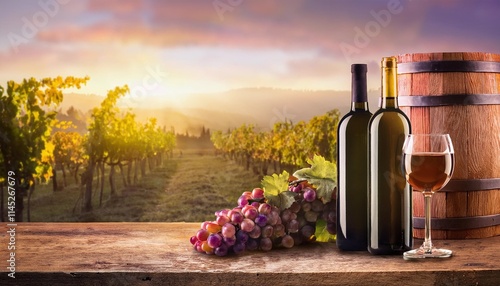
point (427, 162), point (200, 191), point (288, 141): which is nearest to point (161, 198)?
point (200, 191)

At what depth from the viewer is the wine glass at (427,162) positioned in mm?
1481

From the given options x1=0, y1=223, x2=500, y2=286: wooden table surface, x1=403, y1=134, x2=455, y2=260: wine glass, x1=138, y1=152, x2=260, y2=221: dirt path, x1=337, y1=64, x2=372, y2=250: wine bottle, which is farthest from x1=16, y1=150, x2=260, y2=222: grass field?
x1=403, y1=134, x2=455, y2=260: wine glass

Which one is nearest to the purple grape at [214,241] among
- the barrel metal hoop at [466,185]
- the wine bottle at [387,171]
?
the wine bottle at [387,171]

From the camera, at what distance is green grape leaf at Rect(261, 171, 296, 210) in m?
1.65

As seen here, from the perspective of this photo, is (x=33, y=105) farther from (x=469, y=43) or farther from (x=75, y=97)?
(x=75, y=97)

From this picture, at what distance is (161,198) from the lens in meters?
18.3

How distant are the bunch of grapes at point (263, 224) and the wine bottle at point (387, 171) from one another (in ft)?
0.51

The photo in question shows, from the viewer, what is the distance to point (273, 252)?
1.62m

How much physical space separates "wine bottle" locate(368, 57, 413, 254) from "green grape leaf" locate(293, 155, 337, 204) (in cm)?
13

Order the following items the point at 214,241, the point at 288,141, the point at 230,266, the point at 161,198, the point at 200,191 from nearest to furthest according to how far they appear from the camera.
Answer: the point at 230,266, the point at 214,241, the point at 288,141, the point at 161,198, the point at 200,191

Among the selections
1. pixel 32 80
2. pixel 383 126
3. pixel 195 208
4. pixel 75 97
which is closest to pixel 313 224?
pixel 383 126

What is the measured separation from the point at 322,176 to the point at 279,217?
15 centimetres

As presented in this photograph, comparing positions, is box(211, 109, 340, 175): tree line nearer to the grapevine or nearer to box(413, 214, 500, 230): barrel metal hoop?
box(413, 214, 500, 230): barrel metal hoop

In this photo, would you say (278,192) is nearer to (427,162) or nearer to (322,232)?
(322,232)
